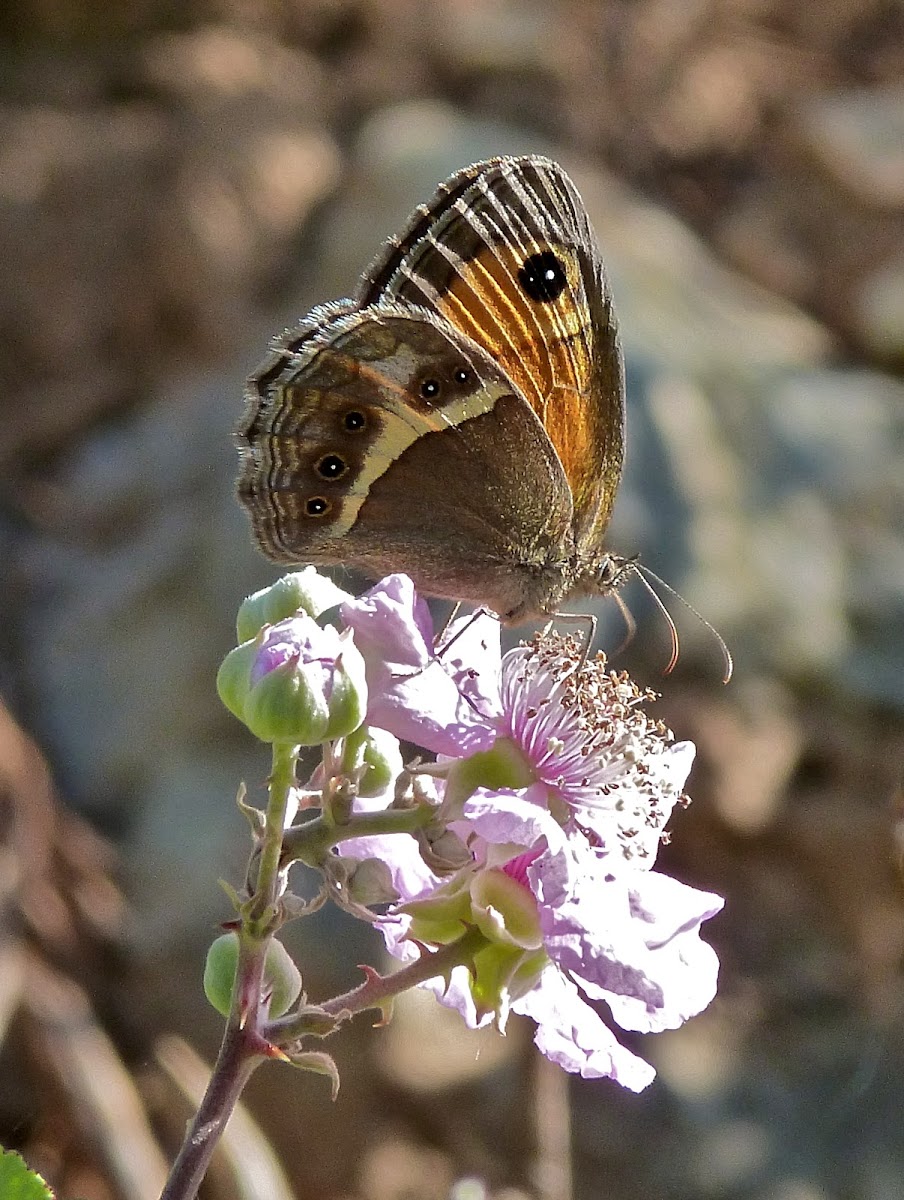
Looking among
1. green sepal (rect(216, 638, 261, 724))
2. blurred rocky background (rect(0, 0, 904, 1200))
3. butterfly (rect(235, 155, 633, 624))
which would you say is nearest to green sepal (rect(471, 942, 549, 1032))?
green sepal (rect(216, 638, 261, 724))

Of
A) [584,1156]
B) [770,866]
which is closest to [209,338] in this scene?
[770,866]

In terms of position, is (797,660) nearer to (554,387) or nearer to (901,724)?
(901,724)

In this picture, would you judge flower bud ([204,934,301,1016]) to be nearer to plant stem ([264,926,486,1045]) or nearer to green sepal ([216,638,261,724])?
plant stem ([264,926,486,1045])

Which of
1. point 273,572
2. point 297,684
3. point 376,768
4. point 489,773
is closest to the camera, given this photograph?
point 297,684

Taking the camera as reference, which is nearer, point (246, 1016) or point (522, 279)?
point (246, 1016)

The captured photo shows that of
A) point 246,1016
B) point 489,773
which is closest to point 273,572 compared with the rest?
point 489,773

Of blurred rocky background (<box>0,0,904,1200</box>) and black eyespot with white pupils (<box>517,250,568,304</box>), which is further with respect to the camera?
blurred rocky background (<box>0,0,904,1200</box>)

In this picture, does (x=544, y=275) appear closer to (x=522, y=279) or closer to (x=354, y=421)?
(x=522, y=279)
